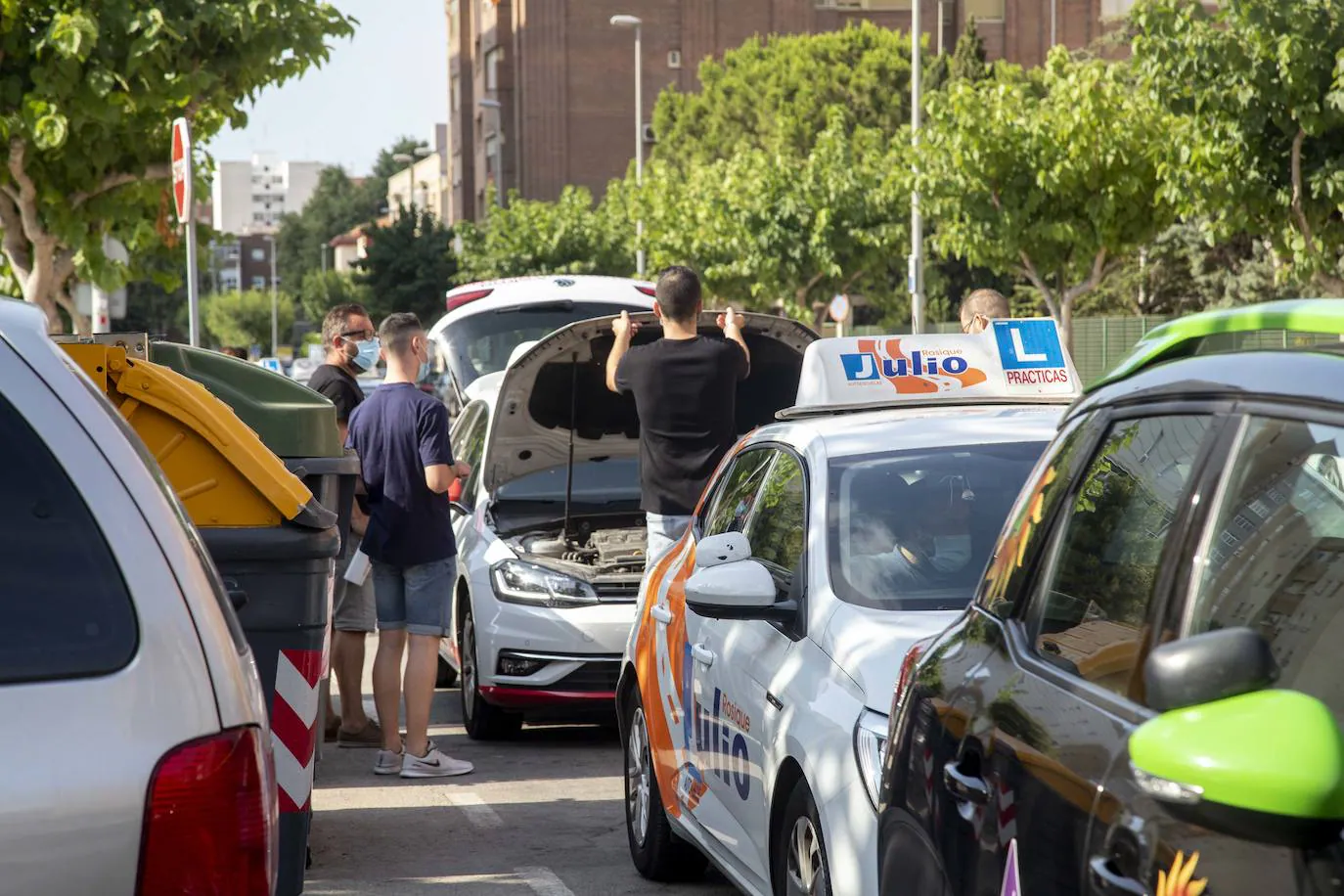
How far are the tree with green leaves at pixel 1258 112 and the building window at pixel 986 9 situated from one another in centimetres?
6196

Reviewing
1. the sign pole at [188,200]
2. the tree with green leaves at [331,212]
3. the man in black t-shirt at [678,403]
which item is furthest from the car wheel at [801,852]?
the tree with green leaves at [331,212]

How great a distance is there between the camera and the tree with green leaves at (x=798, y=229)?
45.1m

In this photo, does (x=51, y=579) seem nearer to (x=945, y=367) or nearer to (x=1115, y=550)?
(x=1115, y=550)

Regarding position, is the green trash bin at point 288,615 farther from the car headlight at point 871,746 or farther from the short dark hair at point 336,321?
the short dark hair at point 336,321

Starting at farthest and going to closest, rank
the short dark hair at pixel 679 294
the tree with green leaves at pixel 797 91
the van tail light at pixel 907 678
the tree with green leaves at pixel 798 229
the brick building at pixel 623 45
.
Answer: the brick building at pixel 623 45
the tree with green leaves at pixel 797 91
the tree with green leaves at pixel 798 229
the short dark hair at pixel 679 294
the van tail light at pixel 907 678

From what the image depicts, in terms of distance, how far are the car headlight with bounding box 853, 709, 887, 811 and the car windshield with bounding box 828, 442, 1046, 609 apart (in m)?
0.74

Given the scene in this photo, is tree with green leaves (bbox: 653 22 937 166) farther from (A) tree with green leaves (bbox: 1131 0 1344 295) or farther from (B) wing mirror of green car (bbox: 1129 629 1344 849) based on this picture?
(B) wing mirror of green car (bbox: 1129 629 1344 849)

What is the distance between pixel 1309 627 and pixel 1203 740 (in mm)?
495

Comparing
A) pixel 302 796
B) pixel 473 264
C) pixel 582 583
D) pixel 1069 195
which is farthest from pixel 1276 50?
pixel 473 264

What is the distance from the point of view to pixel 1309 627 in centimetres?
246

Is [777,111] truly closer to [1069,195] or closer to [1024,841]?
[1069,195]

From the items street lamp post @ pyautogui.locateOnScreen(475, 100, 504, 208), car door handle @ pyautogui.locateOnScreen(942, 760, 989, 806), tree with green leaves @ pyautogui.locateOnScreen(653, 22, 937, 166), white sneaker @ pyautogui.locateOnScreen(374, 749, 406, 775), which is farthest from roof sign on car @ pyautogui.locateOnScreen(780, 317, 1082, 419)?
street lamp post @ pyautogui.locateOnScreen(475, 100, 504, 208)

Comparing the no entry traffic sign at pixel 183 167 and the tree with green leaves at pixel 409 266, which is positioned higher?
the tree with green leaves at pixel 409 266

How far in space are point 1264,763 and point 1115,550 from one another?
1.09 m
